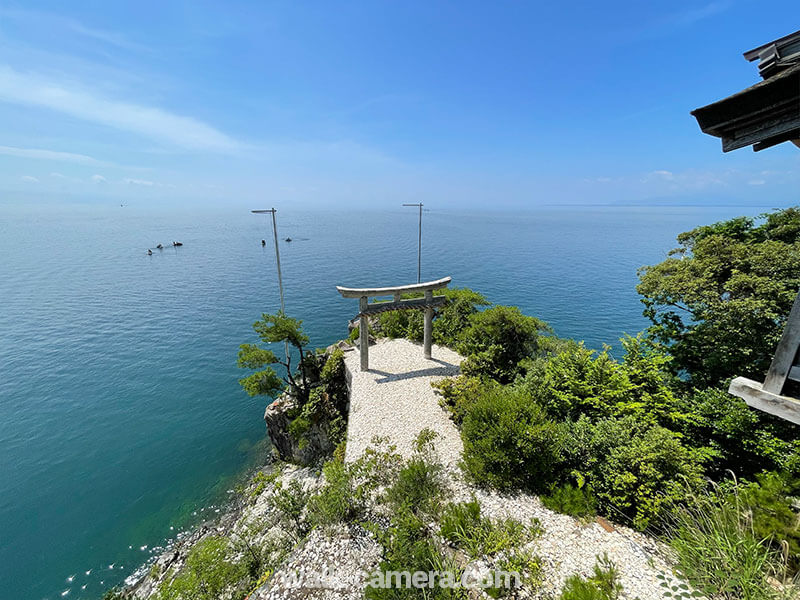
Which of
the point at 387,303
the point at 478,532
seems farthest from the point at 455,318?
the point at 478,532

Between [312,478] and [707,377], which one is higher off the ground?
[707,377]

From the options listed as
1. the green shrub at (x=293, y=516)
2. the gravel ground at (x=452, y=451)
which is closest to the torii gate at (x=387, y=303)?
the gravel ground at (x=452, y=451)

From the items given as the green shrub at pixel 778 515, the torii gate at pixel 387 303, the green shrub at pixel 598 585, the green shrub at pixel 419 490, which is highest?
the torii gate at pixel 387 303

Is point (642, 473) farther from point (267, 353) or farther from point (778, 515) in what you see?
point (267, 353)

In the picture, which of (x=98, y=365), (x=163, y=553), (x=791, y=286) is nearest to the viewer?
(x=791, y=286)

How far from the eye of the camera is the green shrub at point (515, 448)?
8250 millimetres

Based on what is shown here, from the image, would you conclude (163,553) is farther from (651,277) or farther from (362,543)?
(651,277)

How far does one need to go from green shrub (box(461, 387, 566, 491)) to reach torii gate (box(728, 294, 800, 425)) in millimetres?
5212

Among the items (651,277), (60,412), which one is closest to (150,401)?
(60,412)

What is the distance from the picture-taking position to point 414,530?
22.9 feet

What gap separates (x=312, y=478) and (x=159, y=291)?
39278mm

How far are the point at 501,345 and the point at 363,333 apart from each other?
20.8 ft

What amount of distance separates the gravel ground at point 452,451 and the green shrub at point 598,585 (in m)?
0.20

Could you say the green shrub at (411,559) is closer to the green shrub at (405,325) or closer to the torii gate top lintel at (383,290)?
the torii gate top lintel at (383,290)
